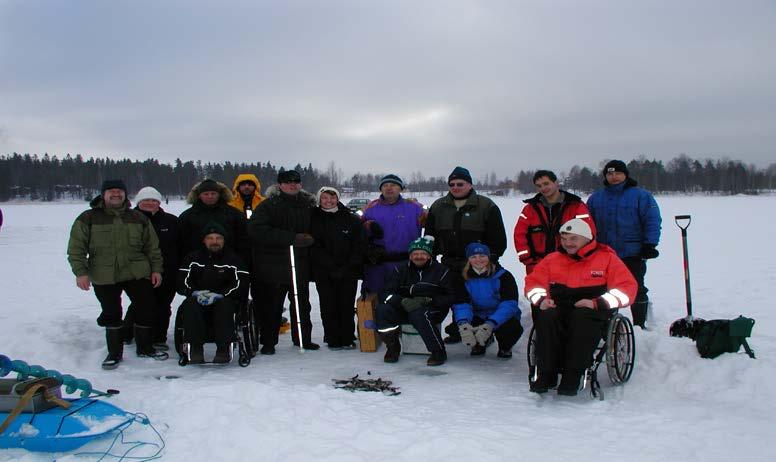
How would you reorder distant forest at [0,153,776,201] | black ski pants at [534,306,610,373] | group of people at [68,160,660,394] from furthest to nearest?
distant forest at [0,153,776,201] → group of people at [68,160,660,394] → black ski pants at [534,306,610,373]

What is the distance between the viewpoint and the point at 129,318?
5.91 meters

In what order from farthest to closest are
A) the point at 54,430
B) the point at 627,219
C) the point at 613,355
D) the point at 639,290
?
the point at 639,290
the point at 627,219
the point at 613,355
the point at 54,430

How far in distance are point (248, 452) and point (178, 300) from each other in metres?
6.17

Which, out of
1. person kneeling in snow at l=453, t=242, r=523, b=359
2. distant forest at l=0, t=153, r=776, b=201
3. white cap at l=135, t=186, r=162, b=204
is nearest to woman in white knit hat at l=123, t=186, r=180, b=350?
white cap at l=135, t=186, r=162, b=204

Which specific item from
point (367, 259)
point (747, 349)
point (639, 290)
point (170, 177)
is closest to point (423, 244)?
point (367, 259)

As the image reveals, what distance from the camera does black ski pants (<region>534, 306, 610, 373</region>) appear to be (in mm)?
4125

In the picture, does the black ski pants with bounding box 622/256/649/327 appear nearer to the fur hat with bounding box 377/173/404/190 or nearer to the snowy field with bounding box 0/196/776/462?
the snowy field with bounding box 0/196/776/462

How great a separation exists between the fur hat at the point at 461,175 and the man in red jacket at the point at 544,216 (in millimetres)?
624

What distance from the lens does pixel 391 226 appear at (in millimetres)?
5992

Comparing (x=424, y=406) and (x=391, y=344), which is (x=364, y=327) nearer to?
(x=391, y=344)

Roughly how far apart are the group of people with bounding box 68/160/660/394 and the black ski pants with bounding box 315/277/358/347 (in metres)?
0.01

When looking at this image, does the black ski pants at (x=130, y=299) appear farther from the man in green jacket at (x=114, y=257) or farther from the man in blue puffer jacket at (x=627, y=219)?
the man in blue puffer jacket at (x=627, y=219)

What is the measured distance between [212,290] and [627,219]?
410 cm

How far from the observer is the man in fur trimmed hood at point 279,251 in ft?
18.8
